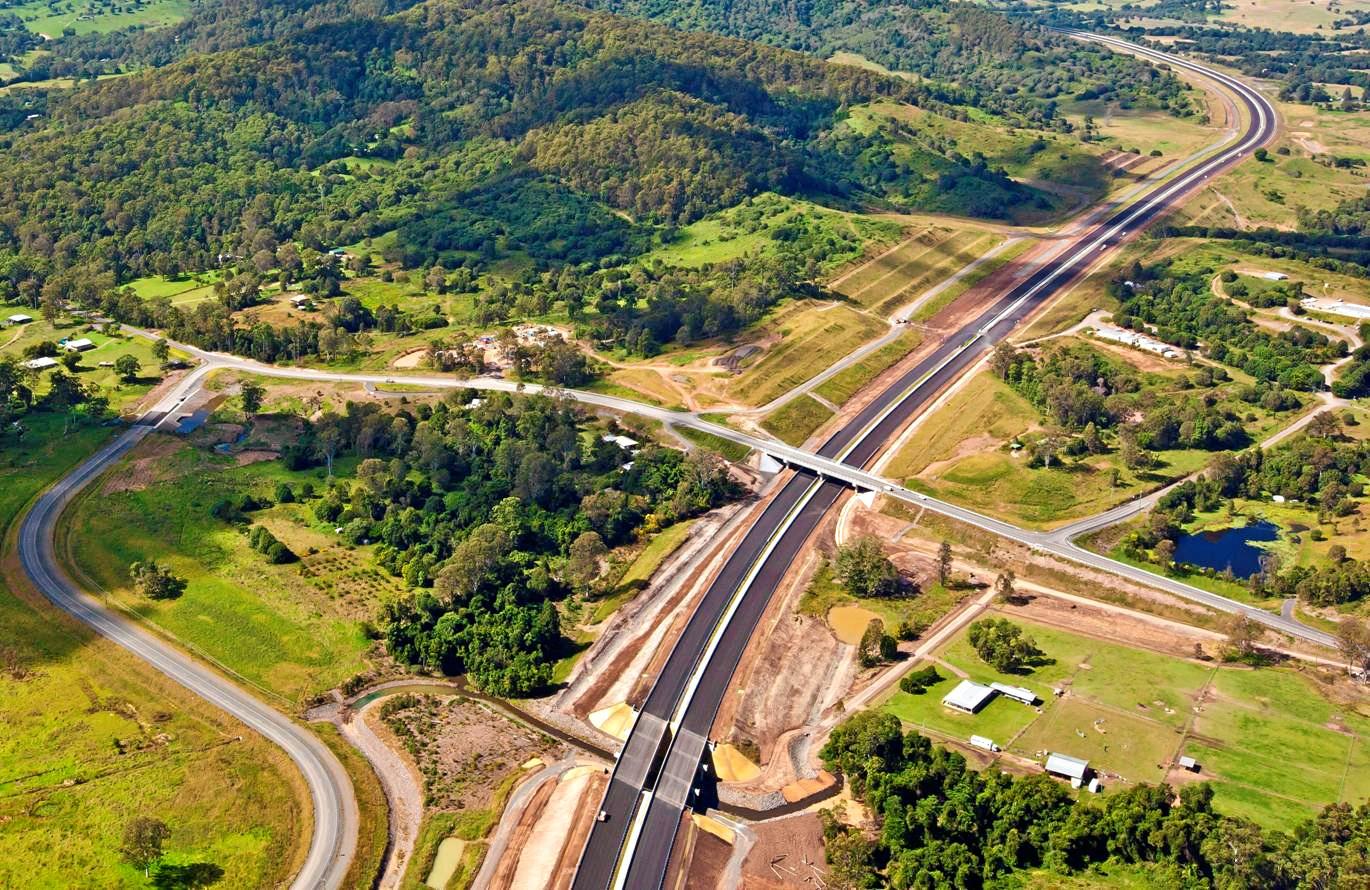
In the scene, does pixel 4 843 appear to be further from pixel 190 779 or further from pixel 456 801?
pixel 456 801

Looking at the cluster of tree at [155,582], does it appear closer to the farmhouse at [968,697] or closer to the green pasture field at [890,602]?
the green pasture field at [890,602]

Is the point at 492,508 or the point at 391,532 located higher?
the point at 391,532

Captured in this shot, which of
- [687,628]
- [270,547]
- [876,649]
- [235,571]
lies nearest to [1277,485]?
[876,649]

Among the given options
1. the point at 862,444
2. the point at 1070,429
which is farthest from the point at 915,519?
the point at 1070,429

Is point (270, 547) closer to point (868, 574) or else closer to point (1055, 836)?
point (868, 574)

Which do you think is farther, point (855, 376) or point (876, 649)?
point (855, 376)

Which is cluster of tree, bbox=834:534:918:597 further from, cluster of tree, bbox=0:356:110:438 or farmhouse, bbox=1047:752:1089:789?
cluster of tree, bbox=0:356:110:438
